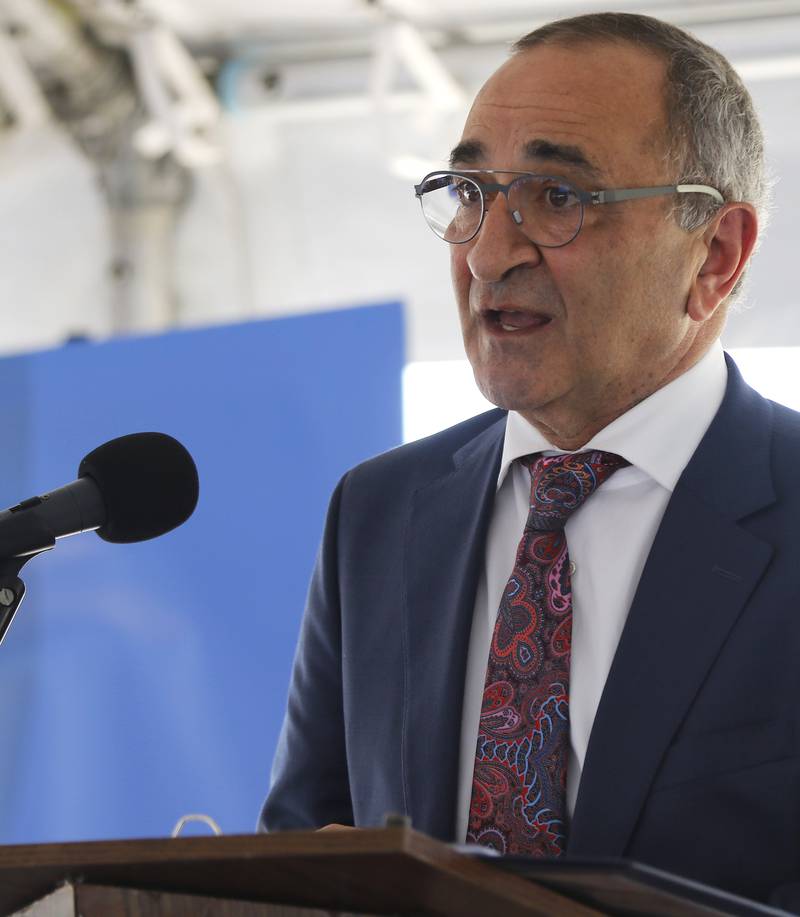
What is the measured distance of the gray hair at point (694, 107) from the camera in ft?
5.94

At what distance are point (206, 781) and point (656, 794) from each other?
2.07 meters

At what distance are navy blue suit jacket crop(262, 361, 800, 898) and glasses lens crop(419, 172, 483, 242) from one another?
0.32 m

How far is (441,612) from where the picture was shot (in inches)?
69.7

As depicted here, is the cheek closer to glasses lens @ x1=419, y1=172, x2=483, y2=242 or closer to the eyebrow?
glasses lens @ x1=419, y1=172, x2=483, y2=242

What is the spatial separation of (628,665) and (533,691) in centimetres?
13

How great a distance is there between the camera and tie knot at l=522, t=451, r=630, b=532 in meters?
1.71

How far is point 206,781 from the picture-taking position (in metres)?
3.34

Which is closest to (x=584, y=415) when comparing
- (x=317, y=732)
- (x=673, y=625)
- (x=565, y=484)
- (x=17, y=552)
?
(x=565, y=484)

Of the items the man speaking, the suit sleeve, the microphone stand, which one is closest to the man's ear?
the man speaking

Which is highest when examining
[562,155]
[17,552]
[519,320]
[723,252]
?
[562,155]

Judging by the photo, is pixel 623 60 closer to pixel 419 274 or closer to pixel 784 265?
pixel 784 265

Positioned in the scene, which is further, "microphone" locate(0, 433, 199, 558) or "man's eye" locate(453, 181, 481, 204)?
"man's eye" locate(453, 181, 481, 204)

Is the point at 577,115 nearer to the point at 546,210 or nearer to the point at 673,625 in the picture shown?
the point at 546,210

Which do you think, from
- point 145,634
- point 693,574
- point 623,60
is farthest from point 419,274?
point 693,574
